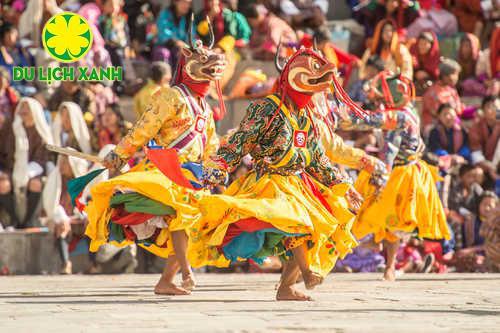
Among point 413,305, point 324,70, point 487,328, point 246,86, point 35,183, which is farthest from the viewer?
point 246,86

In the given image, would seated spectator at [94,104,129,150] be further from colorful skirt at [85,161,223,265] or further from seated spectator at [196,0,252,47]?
colorful skirt at [85,161,223,265]

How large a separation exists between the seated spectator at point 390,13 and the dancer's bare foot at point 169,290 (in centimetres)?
715

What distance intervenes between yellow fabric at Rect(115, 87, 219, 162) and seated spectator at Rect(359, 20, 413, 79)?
18.2 feet

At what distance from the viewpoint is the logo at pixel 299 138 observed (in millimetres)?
8336

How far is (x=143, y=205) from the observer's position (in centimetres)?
876

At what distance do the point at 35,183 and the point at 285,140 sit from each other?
533 centimetres

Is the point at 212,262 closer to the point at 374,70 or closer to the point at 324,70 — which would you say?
the point at 324,70

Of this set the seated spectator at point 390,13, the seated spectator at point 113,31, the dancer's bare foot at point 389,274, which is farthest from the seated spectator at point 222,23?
the dancer's bare foot at point 389,274

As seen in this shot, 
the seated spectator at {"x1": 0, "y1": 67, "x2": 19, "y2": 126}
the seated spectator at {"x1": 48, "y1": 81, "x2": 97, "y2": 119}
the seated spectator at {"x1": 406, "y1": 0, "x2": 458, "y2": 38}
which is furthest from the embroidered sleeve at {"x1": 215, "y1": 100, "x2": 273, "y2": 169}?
the seated spectator at {"x1": 406, "y1": 0, "x2": 458, "y2": 38}

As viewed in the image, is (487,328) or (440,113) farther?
(440,113)

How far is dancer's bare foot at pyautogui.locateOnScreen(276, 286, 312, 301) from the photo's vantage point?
8.21 meters

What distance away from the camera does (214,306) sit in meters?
7.85

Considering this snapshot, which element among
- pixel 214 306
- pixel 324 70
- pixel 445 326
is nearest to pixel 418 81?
pixel 324 70

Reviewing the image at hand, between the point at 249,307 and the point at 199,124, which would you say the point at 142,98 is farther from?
the point at 249,307
